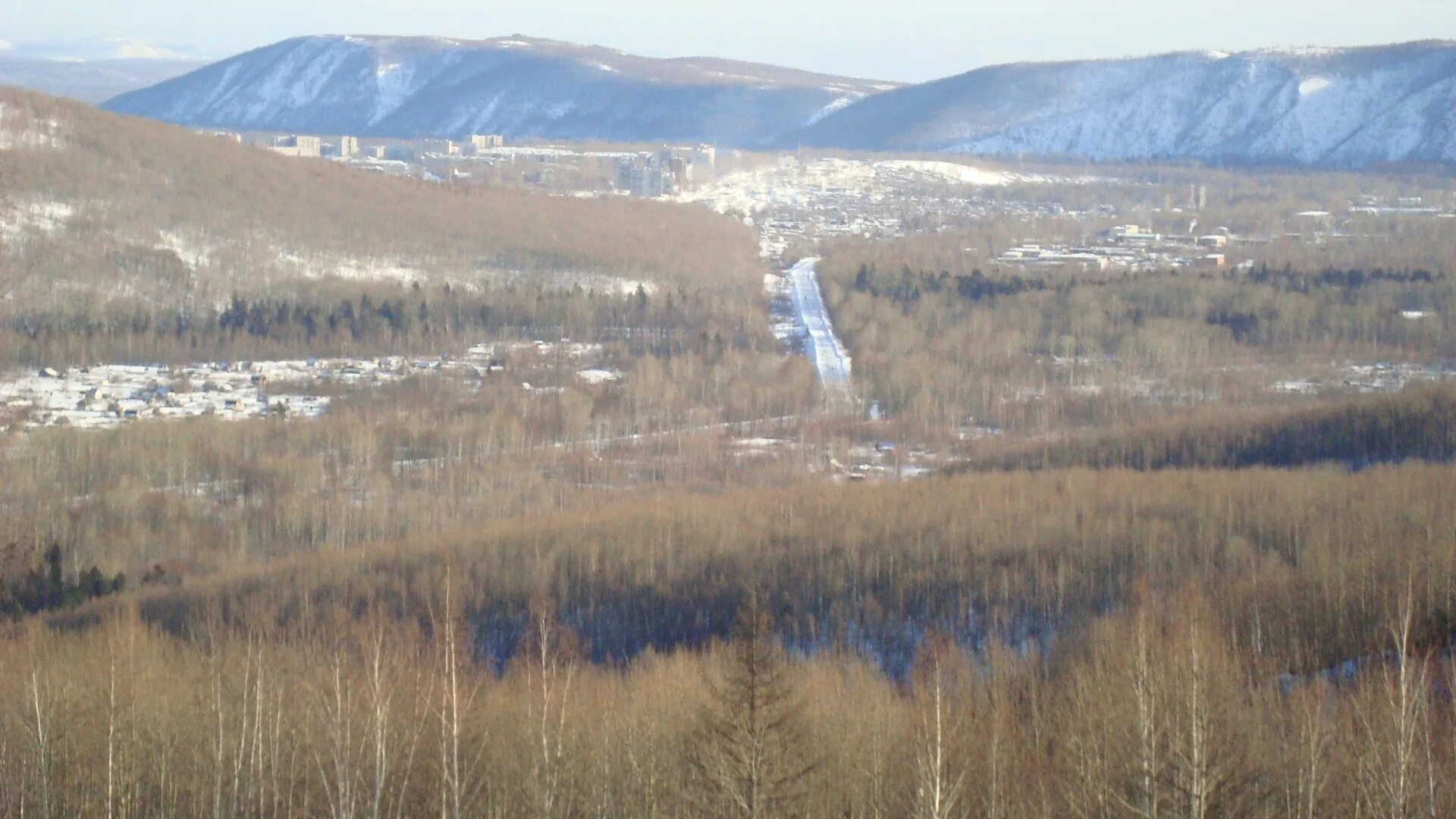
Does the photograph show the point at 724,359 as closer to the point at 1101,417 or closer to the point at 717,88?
the point at 1101,417

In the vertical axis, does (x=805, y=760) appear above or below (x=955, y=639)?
above

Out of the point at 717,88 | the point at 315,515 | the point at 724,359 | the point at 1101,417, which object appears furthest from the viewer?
the point at 717,88

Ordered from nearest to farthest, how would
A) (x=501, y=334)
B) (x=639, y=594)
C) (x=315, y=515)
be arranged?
(x=639, y=594), (x=315, y=515), (x=501, y=334)

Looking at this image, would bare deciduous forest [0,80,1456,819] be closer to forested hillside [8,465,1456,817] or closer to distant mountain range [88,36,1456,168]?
forested hillside [8,465,1456,817]

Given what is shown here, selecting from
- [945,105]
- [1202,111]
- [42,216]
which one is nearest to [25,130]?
[42,216]

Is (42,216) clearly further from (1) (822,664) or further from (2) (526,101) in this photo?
(2) (526,101)

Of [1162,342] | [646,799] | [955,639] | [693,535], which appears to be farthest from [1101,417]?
[646,799]

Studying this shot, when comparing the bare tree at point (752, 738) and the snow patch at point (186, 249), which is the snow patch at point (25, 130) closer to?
the snow patch at point (186, 249)
